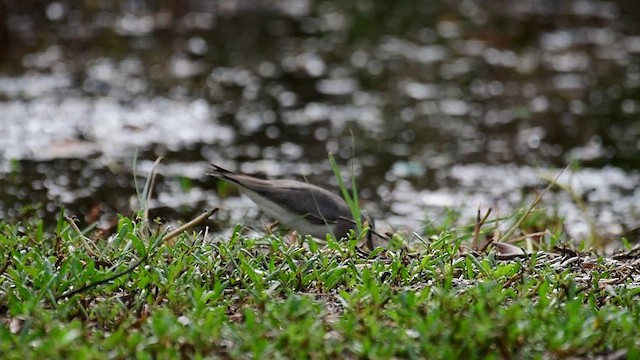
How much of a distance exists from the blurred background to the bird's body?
0.34ft

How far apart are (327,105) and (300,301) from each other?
5710mm

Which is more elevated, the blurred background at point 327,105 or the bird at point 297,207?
Answer: the bird at point 297,207

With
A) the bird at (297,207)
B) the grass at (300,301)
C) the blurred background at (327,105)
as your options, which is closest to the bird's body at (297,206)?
the bird at (297,207)

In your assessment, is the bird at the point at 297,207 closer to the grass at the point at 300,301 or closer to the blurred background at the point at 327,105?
the blurred background at the point at 327,105

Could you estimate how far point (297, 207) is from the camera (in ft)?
16.1

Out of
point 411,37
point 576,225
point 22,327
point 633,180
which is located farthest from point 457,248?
point 411,37

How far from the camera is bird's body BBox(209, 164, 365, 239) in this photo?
4.92 metres

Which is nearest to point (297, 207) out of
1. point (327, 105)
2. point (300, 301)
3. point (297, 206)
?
point (297, 206)

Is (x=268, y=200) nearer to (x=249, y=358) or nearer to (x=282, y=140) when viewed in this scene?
(x=249, y=358)

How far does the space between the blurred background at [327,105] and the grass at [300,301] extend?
1117 millimetres

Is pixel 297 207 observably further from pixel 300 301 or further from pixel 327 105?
pixel 327 105

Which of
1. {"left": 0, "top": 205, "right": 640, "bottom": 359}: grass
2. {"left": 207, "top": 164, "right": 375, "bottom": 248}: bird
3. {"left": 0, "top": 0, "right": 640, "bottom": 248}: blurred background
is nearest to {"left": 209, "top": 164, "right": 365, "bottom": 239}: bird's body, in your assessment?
{"left": 207, "top": 164, "right": 375, "bottom": 248}: bird

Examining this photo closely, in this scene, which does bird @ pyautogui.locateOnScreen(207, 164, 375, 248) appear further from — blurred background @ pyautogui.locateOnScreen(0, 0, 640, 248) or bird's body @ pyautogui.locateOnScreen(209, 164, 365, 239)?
blurred background @ pyautogui.locateOnScreen(0, 0, 640, 248)

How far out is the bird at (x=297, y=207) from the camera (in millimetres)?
4918
